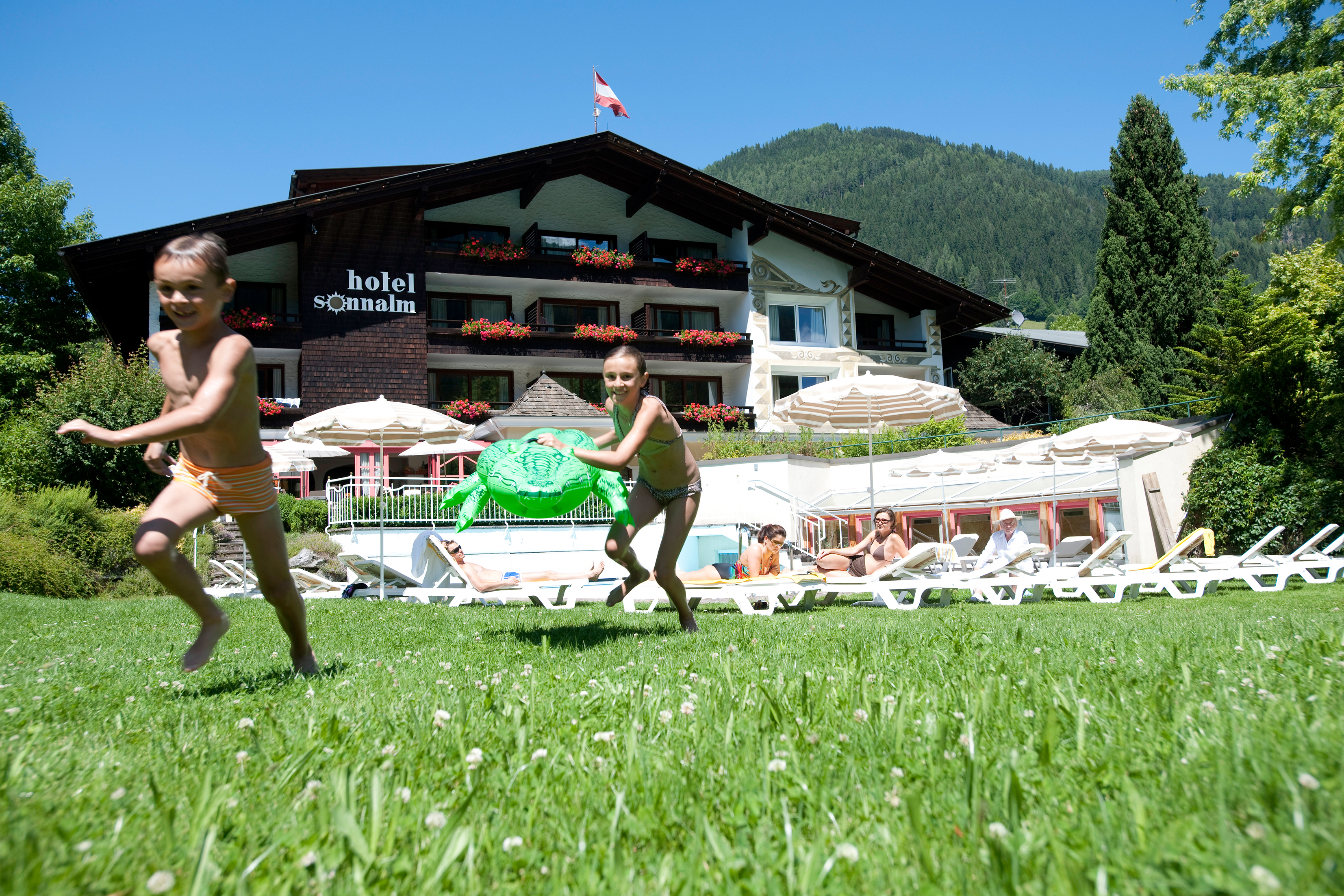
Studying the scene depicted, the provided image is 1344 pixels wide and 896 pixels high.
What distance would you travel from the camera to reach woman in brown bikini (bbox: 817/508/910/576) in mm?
12398

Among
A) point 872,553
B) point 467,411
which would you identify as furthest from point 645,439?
point 467,411

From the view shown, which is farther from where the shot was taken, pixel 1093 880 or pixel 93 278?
pixel 93 278

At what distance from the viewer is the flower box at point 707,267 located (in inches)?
1384

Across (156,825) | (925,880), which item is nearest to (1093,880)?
(925,880)

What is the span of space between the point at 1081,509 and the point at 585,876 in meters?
21.1

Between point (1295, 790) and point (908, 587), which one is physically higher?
point (1295, 790)

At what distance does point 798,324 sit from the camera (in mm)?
37250

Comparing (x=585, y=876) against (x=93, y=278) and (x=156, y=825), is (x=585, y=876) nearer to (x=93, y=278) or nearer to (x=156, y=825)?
(x=156, y=825)

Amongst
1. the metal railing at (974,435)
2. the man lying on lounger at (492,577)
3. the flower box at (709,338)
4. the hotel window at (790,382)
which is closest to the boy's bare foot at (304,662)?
the man lying on lounger at (492,577)

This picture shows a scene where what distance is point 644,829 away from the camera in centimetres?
185

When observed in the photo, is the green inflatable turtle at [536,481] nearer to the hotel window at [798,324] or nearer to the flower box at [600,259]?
the flower box at [600,259]

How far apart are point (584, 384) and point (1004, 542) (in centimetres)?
2379

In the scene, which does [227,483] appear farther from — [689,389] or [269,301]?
[689,389]

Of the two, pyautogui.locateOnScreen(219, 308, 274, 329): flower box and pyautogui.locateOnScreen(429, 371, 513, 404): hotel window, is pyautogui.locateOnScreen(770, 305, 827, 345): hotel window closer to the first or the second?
pyautogui.locateOnScreen(429, 371, 513, 404): hotel window
